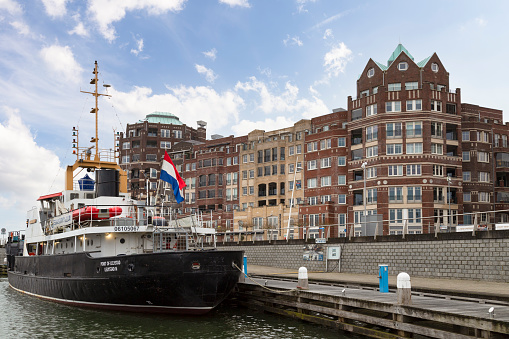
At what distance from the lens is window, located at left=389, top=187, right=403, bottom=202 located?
6394 centimetres

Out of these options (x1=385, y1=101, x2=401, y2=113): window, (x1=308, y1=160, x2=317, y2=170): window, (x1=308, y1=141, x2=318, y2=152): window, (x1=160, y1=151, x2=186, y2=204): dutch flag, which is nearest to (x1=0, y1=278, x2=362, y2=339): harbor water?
(x1=160, y1=151, x2=186, y2=204): dutch flag

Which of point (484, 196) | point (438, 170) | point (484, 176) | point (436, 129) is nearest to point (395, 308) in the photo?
point (438, 170)

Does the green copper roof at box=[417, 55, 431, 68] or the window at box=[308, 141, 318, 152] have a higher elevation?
the green copper roof at box=[417, 55, 431, 68]

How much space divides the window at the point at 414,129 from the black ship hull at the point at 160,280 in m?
44.0

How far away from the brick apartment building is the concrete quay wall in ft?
51.5

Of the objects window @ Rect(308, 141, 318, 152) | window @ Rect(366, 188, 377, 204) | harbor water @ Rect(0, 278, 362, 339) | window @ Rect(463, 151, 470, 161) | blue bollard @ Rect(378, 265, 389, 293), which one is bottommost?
harbor water @ Rect(0, 278, 362, 339)

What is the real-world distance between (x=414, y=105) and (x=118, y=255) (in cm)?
4928

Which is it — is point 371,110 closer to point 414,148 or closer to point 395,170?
point 414,148

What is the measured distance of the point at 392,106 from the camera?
2594 inches

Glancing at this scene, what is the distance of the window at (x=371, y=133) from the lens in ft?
218

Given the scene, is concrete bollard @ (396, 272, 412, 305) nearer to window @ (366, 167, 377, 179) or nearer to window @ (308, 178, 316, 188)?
window @ (366, 167, 377, 179)

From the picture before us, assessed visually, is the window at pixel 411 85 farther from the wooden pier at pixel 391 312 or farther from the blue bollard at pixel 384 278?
the blue bollard at pixel 384 278

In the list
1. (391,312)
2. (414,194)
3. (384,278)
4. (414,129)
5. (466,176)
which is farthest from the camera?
(466,176)

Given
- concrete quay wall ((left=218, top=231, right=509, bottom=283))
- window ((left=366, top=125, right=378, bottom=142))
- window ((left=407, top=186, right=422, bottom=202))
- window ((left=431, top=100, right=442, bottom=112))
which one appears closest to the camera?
concrete quay wall ((left=218, top=231, right=509, bottom=283))
